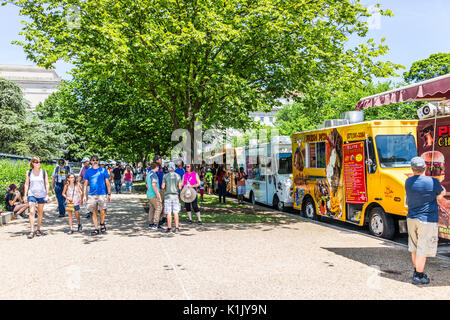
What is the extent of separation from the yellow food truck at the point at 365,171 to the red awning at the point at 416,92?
1570 mm

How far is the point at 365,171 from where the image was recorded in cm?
1014

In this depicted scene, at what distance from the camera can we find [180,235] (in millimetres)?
9852

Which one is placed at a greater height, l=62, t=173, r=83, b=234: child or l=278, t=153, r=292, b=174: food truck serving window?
l=278, t=153, r=292, b=174: food truck serving window

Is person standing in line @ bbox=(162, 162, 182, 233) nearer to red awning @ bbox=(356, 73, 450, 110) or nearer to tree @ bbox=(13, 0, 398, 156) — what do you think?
tree @ bbox=(13, 0, 398, 156)

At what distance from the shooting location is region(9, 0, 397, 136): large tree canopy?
11336 mm

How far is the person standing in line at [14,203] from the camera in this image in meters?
12.7

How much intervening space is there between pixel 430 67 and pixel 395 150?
37149 mm

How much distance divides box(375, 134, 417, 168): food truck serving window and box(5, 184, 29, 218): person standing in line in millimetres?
10265

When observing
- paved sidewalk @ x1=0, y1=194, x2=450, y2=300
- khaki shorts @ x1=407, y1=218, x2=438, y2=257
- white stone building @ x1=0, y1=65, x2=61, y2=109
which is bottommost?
paved sidewalk @ x1=0, y1=194, x2=450, y2=300

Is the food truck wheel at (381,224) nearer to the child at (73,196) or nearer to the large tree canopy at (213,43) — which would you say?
the large tree canopy at (213,43)

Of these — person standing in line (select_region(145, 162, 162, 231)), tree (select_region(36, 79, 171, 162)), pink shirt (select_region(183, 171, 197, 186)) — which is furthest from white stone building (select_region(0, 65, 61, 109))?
person standing in line (select_region(145, 162, 162, 231))

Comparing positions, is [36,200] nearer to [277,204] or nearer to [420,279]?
[420,279]

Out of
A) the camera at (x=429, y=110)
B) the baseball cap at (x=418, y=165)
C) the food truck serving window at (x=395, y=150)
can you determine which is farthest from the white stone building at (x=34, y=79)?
the baseball cap at (x=418, y=165)
